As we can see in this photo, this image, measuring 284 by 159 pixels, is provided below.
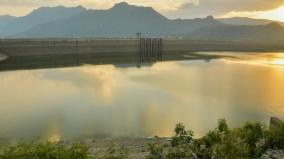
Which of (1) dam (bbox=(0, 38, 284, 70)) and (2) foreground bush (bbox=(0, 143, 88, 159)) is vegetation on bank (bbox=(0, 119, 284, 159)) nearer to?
(2) foreground bush (bbox=(0, 143, 88, 159))

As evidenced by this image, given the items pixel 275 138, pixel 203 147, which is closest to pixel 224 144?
pixel 203 147

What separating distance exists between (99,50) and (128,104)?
47257 millimetres

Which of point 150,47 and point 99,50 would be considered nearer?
point 99,50

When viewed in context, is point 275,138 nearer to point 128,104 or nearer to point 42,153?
point 42,153

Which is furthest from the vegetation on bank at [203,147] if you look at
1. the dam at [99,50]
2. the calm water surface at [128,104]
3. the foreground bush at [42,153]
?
the dam at [99,50]

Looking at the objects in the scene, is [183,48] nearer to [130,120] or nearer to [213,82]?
[213,82]

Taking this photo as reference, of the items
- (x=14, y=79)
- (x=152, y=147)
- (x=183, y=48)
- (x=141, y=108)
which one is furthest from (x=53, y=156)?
(x=183, y=48)

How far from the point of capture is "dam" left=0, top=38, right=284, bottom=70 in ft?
169

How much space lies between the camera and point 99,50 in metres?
67.1

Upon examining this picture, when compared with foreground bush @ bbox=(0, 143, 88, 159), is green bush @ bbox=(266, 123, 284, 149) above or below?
below

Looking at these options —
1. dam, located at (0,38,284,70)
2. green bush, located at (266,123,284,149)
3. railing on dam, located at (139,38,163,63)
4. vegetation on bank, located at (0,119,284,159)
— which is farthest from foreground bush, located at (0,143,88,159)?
railing on dam, located at (139,38,163,63)

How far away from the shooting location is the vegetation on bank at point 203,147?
6.53 metres

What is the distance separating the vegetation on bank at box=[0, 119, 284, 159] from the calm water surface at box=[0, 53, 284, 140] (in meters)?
5.49

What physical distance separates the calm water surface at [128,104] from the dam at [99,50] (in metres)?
17.2
